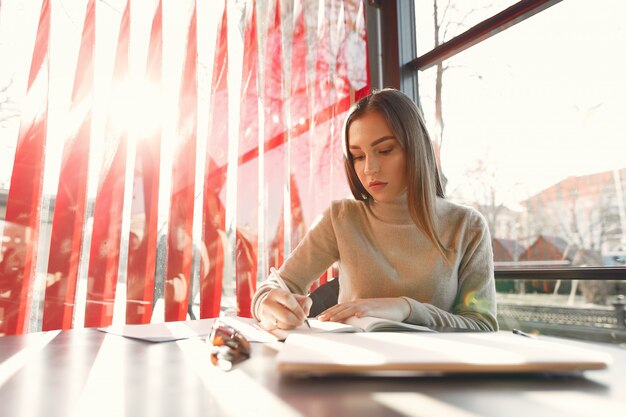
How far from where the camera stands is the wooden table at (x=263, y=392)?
35cm

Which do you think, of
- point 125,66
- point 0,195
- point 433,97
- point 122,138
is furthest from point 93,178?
point 433,97

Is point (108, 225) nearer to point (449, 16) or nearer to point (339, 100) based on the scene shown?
point (339, 100)

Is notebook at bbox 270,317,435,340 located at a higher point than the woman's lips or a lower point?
lower

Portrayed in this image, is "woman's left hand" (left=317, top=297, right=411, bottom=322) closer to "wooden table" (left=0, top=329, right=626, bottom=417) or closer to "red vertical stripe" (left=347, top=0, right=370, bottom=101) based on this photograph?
"wooden table" (left=0, top=329, right=626, bottom=417)

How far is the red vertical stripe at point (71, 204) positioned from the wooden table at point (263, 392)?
1191 millimetres

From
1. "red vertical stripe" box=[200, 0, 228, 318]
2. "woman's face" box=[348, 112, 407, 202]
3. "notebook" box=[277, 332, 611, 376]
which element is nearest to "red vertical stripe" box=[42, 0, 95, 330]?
"red vertical stripe" box=[200, 0, 228, 318]

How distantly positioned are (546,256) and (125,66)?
77.9 inches

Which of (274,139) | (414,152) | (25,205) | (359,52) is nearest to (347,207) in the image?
(414,152)

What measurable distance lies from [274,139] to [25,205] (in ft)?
3.73

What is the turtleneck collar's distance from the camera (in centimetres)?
142

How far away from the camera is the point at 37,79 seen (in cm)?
165

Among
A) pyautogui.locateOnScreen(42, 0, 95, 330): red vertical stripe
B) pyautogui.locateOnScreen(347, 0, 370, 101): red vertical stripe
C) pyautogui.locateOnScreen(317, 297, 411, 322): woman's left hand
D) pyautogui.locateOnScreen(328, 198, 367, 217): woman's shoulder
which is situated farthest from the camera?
pyautogui.locateOnScreen(347, 0, 370, 101): red vertical stripe

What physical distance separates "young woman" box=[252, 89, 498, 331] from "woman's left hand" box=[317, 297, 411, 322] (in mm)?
258

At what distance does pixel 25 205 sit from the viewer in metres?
1.57
